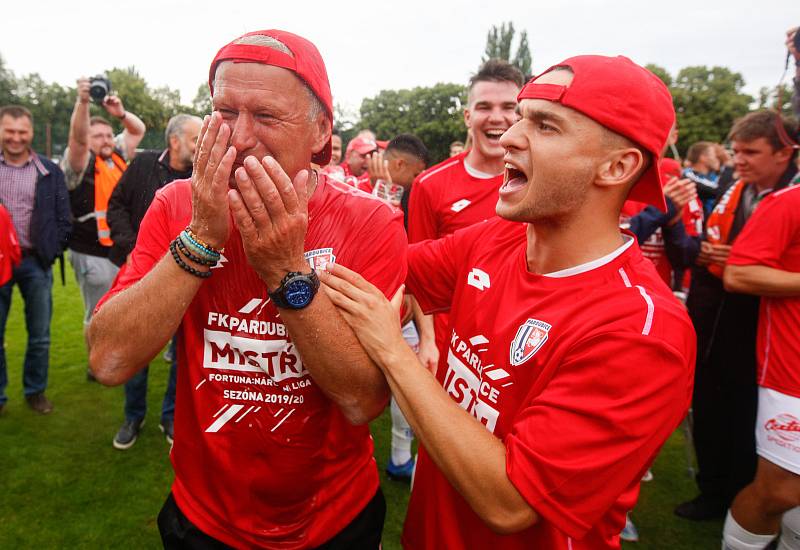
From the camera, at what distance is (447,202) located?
359cm

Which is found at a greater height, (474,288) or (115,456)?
(474,288)

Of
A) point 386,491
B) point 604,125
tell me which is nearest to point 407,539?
point 604,125

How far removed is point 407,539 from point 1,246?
165 inches

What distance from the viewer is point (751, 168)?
11.9ft

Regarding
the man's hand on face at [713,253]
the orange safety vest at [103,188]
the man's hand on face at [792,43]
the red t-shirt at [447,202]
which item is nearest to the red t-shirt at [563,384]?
the red t-shirt at [447,202]

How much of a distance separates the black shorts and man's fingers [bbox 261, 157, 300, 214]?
1.26 m

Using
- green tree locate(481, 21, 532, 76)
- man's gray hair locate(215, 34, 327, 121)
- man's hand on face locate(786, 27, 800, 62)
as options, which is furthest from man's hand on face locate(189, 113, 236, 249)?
green tree locate(481, 21, 532, 76)

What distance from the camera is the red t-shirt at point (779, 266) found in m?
2.67

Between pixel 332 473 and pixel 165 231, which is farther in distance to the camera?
pixel 332 473

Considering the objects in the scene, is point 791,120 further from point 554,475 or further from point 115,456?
point 115,456

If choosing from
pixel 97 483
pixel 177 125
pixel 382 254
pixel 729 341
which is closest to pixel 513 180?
pixel 382 254

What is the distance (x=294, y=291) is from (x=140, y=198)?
3.63 metres

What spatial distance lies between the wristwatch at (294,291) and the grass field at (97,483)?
269cm

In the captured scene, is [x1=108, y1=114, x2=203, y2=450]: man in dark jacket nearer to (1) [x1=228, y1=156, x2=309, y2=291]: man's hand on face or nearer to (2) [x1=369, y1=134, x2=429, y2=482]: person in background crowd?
(2) [x1=369, y1=134, x2=429, y2=482]: person in background crowd
